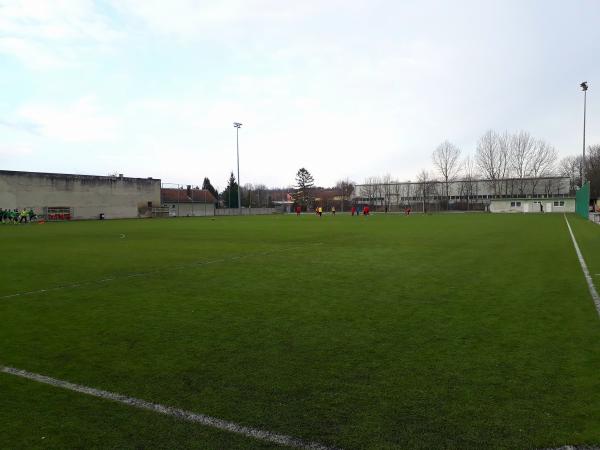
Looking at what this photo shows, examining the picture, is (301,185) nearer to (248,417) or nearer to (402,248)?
(402,248)

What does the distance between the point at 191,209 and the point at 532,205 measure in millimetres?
58889

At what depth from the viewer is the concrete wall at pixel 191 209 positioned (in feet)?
243

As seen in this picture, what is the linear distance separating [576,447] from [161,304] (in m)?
6.28

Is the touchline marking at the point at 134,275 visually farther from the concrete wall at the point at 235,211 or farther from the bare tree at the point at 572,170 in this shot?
the bare tree at the point at 572,170

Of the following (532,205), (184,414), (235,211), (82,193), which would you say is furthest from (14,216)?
(532,205)

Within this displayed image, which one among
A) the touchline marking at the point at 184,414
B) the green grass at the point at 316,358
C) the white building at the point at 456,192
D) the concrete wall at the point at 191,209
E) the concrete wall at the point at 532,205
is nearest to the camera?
the touchline marking at the point at 184,414

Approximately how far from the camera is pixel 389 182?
11838cm

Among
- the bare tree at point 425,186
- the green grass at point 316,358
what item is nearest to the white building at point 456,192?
the bare tree at point 425,186

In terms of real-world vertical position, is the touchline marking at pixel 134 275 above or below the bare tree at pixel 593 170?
below

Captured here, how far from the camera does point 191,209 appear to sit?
258 feet

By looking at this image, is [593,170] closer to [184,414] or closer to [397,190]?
[397,190]

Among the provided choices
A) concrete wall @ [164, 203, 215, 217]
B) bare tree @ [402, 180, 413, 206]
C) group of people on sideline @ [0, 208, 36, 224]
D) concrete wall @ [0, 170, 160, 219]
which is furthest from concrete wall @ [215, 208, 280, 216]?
bare tree @ [402, 180, 413, 206]

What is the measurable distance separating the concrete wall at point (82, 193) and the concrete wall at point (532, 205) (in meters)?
57.7

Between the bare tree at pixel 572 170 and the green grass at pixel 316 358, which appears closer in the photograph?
the green grass at pixel 316 358
